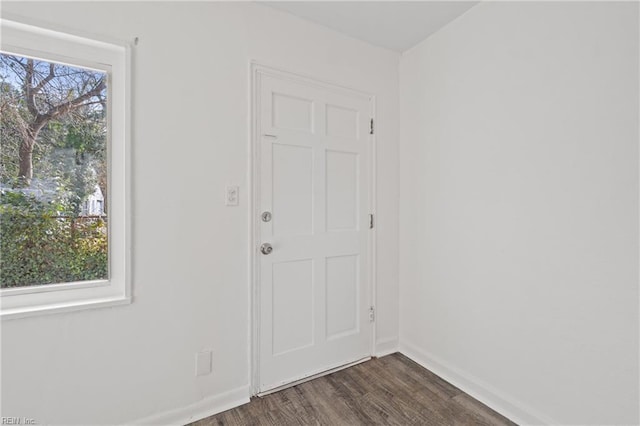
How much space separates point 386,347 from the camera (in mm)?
2420

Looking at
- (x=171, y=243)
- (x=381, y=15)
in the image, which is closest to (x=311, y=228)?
(x=171, y=243)

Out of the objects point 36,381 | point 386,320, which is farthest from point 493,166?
point 36,381

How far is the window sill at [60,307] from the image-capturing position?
1336 mm

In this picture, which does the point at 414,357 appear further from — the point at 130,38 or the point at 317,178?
the point at 130,38

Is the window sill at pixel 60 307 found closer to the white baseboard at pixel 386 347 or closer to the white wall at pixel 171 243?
the white wall at pixel 171 243

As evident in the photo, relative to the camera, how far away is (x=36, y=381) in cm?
138

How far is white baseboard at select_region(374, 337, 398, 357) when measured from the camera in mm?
2379

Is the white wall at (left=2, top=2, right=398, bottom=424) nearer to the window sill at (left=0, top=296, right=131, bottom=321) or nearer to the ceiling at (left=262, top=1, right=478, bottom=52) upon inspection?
the window sill at (left=0, top=296, right=131, bottom=321)

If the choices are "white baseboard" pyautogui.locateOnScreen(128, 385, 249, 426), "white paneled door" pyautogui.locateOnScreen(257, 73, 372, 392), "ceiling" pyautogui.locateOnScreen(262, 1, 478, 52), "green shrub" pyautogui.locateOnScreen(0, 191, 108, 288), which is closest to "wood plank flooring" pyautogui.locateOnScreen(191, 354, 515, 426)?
"white baseboard" pyautogui.locateOnScreen(128, 385, 249, 426)

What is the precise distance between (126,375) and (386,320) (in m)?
1.78

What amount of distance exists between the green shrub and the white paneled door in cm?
87

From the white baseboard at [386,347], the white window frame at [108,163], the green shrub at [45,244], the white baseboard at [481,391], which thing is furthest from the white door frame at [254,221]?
the white baseboard at [481,391]

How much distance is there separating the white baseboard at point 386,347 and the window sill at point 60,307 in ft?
5.84

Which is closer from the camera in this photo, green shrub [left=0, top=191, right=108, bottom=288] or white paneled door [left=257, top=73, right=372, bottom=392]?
green shrub [left=0, top=191, right=108, bottom=288]
